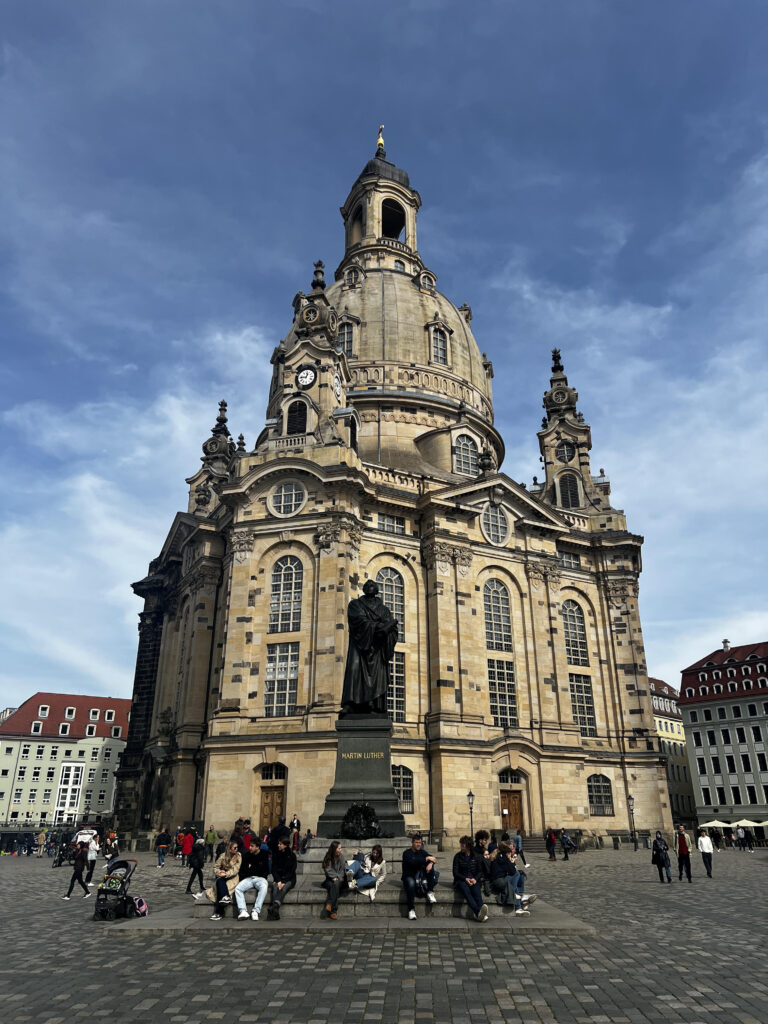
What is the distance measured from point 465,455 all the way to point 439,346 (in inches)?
438

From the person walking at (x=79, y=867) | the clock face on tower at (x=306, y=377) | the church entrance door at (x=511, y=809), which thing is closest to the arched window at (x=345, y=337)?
the clock face on tower at (x=306, y=377)

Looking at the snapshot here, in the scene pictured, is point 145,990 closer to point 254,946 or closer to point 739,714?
point 254,946

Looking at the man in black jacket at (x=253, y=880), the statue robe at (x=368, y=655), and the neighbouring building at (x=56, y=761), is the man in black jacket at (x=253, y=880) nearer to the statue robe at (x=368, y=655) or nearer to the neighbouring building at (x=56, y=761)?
the statue robe at (x=368, y=655)

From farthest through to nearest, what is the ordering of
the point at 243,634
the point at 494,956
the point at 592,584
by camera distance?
the point at 592,584 → the point at 243,634 → the point at 494,956

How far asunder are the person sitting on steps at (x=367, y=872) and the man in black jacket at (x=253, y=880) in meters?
1.68

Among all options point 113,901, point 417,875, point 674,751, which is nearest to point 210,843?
point 113,901

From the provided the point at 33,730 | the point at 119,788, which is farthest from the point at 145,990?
the point at 33,730

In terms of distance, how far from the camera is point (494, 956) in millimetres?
11070

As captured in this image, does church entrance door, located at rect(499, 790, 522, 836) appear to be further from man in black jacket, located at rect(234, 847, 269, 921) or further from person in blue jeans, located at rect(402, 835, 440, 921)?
man in black jacket, located at rect(234, 847, 269, 921)

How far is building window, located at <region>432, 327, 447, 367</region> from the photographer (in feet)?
196

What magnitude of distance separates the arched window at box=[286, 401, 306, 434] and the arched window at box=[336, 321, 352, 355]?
12766mm

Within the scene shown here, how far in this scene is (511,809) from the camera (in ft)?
135

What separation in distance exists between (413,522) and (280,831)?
3062cm

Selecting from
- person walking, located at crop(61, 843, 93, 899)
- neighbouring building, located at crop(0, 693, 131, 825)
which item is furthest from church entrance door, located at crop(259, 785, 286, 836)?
neighbouring building, located at crop(0, 693, 131, 825)
